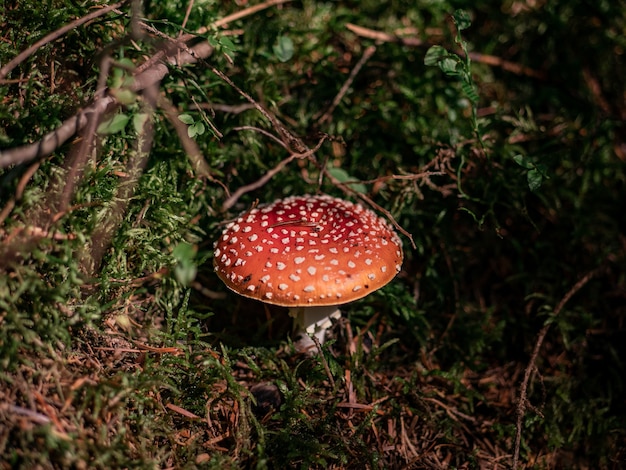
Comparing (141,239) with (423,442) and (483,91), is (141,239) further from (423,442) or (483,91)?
(483,91)

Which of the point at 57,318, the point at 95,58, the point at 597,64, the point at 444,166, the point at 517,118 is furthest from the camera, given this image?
the point at 597,64

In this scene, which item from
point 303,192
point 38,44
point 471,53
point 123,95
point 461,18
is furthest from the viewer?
point 471,53

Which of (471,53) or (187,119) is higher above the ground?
(471,53)

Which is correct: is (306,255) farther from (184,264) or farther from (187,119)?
(187,119)

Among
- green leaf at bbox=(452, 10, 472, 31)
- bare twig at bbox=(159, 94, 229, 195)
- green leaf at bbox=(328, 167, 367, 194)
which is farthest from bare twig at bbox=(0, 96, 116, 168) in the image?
green leaf at bbox=(452, 10, 472, 31)

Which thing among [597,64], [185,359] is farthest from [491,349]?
[597,64]

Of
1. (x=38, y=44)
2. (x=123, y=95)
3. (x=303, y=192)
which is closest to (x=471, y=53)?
(x=303, y=192)
